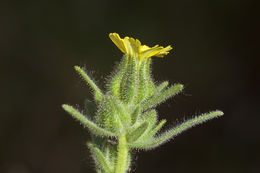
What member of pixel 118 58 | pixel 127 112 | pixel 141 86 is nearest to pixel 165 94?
pixel 141 86

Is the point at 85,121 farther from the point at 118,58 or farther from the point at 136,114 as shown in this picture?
the point at 118,58

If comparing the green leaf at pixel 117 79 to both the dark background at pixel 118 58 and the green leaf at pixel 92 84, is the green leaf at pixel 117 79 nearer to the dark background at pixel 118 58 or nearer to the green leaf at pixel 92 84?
the green leaf at pixel 92 84

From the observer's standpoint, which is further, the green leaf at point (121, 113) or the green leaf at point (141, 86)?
the green leaf at point (141, 86)

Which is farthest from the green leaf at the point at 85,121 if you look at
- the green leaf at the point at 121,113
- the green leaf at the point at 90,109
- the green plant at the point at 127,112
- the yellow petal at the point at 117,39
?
the yellow petal at the point at 117,39

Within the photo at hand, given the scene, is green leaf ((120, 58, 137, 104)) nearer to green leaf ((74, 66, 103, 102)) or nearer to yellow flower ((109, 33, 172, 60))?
yellow flower ((109, 33, 172, 60))

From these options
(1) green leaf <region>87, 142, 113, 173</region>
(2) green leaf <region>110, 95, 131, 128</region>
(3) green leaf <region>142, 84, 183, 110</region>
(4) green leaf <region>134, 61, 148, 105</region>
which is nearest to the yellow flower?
(4) green leaf <region>134, 61, 148, 105</region>

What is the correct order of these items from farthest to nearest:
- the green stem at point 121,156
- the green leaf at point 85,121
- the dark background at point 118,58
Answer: the dark background at point 118,58 < the green stem at point 121,156 < the green leaf at point 85,121

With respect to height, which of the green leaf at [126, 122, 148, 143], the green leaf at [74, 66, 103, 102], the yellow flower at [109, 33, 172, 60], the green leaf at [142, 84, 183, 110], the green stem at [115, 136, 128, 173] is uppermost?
the yellow flower at [109, 33, 172, 60]

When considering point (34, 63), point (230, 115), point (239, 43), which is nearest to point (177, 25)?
point (239, 43)
